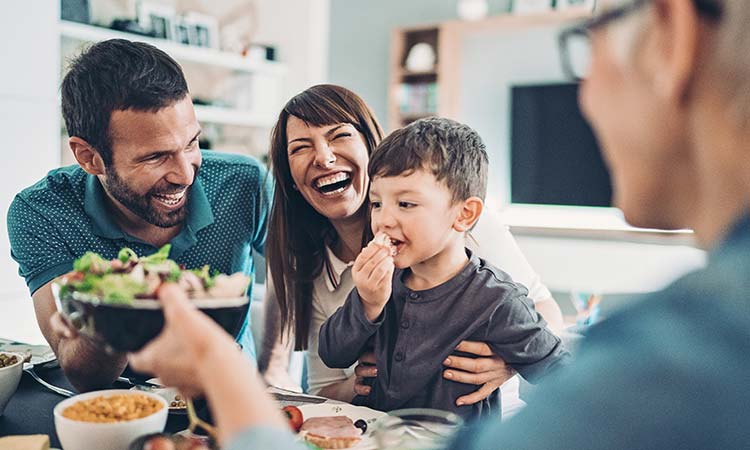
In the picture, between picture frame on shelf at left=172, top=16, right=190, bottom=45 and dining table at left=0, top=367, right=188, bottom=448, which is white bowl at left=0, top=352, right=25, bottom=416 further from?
picture frame on shelf at left=172, top=16, right=190, bottom=45

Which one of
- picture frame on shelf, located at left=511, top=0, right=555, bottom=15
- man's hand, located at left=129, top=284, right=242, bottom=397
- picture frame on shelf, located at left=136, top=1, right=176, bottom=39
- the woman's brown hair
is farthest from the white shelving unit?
man's hand, located at left=129, top=284, right=242, bottom=397

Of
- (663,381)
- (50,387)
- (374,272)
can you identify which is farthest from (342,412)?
(663,381)

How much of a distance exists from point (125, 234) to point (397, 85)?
15.4ft

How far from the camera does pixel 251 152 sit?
4926mm

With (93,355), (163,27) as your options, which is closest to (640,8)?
(93,355)

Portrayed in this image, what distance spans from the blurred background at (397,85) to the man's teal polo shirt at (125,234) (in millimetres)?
1446

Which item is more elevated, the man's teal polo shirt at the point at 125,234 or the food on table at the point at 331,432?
the man's teal polo shirt at the point at 125,234

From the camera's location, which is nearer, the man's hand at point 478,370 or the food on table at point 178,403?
the food on table at point 178,403

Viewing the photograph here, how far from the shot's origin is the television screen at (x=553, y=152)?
5715 mm

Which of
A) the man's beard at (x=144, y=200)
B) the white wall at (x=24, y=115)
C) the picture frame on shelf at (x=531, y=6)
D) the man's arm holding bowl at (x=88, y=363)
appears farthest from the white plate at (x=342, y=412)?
the picture frame on shelf at (x=531, y=6)

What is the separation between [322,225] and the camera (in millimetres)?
1880

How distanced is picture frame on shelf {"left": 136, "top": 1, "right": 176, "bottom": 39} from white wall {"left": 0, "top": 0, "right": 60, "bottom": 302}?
0.74 meters

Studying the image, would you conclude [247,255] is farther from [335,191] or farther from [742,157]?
[742,157]

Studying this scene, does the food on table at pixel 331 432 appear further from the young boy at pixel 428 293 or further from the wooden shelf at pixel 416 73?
the wooden shelf at pixel 416 73
